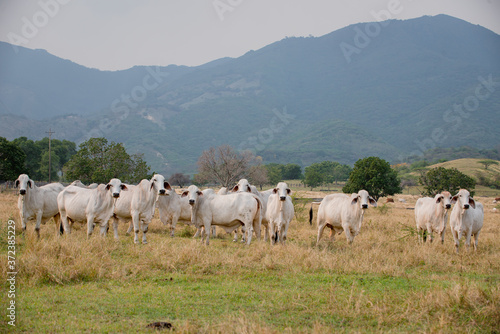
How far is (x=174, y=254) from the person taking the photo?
10.8m

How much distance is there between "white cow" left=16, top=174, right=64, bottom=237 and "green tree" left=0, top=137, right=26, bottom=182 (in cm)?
3686

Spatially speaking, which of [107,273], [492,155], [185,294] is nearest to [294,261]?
[185,294]

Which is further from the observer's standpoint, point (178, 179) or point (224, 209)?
point (178, 179)

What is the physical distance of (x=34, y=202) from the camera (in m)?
14.6

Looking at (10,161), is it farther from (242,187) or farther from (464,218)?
(464,218)

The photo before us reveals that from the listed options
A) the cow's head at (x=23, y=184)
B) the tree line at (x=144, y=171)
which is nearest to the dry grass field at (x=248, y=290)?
the cow's head at (x=23, y=184)

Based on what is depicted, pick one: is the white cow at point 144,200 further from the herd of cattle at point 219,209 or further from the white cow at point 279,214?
the white cow at point 279,214

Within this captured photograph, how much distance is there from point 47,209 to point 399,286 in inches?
460

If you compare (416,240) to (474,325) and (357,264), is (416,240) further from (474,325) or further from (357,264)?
(474,325)

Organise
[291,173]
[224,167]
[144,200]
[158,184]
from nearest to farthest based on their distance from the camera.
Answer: [158,184] → [144,200] → [224,167] → [291,173]

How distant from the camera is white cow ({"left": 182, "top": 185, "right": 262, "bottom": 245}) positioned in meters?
14.5

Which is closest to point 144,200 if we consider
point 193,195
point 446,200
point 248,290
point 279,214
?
point 193,195

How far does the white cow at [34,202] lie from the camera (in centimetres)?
1418

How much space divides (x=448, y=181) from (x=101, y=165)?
34831mm
